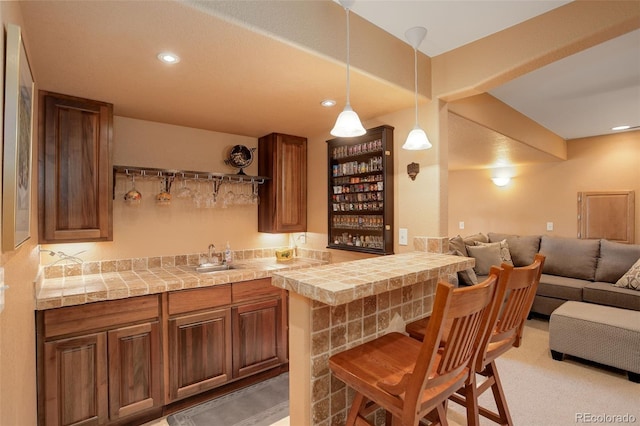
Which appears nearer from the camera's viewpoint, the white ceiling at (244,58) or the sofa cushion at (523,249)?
the white ceiling at (244,58)

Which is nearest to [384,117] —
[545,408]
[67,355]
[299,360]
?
[299,360]

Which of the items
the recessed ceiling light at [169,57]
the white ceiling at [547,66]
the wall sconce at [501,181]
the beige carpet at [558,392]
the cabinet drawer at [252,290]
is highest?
the white ceiling at [547,66]

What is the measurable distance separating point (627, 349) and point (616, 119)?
291 cm

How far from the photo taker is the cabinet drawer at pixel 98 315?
1863 millimetres

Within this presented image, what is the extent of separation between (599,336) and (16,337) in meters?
3.98

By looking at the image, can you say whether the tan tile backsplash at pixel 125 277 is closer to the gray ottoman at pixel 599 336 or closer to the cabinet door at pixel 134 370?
the cabinet door at pixel 134 370

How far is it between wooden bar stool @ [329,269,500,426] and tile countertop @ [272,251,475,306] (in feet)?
1.01

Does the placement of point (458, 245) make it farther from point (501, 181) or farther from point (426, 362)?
point (426, 362)

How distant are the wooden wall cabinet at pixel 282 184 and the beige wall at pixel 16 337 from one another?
76.2 inches

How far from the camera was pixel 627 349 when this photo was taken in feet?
8.67

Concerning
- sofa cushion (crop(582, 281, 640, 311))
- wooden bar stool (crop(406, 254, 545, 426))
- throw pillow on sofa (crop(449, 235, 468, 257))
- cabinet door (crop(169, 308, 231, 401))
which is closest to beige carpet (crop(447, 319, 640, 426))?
wooden bar stool (crop(406, 254, 545, 426))

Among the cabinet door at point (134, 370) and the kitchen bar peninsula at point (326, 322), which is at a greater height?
the kitchen bar peninsula at point (326, 322)

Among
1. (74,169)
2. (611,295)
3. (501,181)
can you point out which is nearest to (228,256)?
(74,169)

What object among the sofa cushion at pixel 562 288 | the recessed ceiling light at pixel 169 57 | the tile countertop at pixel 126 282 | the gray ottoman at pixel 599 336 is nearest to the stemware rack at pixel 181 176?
the tile countertop at pixel 126 282
